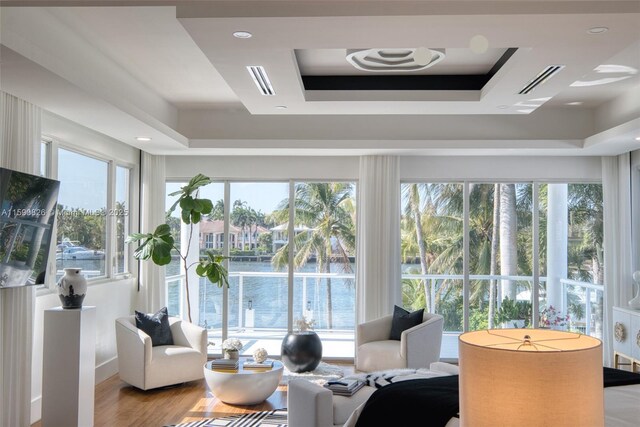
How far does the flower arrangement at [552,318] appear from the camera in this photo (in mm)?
7852

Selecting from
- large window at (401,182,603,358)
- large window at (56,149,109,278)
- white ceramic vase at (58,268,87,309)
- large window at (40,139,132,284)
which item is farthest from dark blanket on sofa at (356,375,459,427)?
large window at (401,182,603,358)

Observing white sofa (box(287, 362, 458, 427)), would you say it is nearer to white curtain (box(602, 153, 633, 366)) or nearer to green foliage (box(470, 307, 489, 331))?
green foliage (box(470, 307, 489, 331))

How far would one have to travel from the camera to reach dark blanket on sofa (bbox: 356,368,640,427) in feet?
11.5

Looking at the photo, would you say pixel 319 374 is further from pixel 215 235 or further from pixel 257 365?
pixel 215 235

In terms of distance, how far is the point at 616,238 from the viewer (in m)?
7.60

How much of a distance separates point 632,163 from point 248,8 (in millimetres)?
6024

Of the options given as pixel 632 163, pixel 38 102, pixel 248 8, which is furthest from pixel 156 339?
pixel 632 163

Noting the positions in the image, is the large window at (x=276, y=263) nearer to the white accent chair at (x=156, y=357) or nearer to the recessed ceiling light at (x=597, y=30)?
the white accent chair at (x=156, y=357)

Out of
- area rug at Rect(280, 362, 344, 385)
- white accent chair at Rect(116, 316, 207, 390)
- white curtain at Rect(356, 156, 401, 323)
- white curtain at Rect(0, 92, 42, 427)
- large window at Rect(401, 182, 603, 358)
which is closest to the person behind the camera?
white curtain at Rect(0, 92, 42, 427)

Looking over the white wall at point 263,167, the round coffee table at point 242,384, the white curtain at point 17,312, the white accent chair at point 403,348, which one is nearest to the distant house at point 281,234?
the white wall at point 263,167

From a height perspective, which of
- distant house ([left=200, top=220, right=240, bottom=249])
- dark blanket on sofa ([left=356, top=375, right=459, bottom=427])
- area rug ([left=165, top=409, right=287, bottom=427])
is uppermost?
distant house ([left=200, top=220, right=240, bottom=249])

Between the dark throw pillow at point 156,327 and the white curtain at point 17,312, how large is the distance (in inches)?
64.1

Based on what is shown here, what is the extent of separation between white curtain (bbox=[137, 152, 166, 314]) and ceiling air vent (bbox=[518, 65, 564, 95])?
4.81 m

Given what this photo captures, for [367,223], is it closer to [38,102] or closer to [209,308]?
[209,308]
